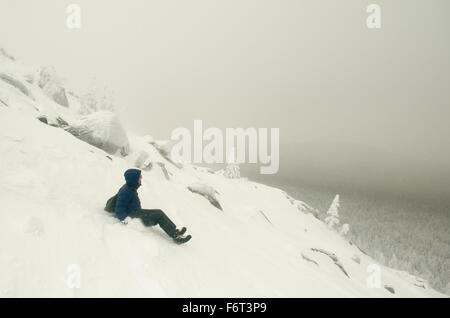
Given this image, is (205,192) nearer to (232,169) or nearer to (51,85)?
(51,85)

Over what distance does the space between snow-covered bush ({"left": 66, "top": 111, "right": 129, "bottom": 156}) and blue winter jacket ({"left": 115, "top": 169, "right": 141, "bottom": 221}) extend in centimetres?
810

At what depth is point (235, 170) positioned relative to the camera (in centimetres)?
4531

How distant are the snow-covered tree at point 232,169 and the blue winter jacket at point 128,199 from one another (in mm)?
39856

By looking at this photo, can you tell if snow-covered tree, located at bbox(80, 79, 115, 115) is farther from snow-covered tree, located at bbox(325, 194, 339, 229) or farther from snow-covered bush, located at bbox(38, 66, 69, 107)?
snow-covered tree, located at bbox(325, 194, 339, 229)

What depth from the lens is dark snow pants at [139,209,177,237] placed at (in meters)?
4.84

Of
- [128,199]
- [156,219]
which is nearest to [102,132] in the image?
[128,199]

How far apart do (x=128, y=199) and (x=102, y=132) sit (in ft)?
28.3

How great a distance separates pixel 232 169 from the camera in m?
45.2

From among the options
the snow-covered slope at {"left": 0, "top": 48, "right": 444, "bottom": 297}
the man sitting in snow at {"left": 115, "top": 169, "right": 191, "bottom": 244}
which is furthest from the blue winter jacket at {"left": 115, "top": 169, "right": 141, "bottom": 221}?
the snow-covered slope at {"left": 0, "top": 48, "right": 444, "bottom": 297}
